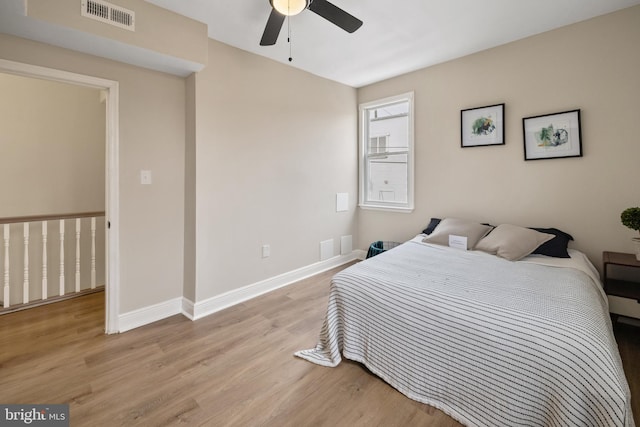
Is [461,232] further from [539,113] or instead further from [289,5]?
[289,5]

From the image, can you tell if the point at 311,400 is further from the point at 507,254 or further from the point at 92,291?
the point at 92,291

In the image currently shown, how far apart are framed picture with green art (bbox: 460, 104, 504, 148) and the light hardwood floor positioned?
2006 millimetres

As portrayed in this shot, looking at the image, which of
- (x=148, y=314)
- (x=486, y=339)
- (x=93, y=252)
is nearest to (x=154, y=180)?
(x=148, y=314)

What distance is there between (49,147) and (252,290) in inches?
112

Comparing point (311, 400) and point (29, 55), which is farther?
point (29, 55)

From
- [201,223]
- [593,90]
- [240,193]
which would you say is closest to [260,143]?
[240,193]

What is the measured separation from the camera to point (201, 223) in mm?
2641

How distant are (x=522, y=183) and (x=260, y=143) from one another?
8.90 ft

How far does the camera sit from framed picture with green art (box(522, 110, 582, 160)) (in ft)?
8.33

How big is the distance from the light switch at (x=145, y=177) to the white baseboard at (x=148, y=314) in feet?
3.68

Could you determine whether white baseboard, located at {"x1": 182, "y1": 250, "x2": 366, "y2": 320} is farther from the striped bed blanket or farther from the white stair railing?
the white stair railing

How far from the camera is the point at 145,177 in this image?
250cm

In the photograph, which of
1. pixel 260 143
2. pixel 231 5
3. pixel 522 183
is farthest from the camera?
pixel 260 143

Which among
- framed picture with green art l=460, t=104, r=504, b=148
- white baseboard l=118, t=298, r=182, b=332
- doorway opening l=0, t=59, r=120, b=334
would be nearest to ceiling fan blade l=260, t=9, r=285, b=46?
doorway opening l=0, t=59, r=120, b=334
